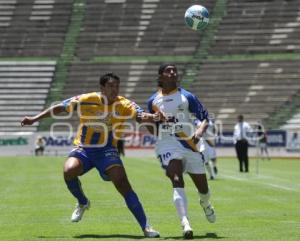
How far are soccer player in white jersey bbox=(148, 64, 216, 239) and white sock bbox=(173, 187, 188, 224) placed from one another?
127 mm

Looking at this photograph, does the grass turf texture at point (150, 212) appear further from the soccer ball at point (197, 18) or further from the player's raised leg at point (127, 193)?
the soccer ball at point (197, 18)

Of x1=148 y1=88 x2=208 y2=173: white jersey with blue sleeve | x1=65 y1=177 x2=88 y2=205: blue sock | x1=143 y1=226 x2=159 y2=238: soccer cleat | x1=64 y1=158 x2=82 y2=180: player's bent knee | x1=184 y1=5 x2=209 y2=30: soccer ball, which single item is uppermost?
x1=184 y1=5 x2=209 y2=30: soccer ball

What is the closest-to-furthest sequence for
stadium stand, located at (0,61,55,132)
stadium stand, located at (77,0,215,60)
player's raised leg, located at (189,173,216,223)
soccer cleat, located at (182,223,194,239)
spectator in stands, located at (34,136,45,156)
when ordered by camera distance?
soccer cleat, located at (182,223,194,239) < player's raised leg, located at (189,173,216,223) < spectator in stands, located at (34,136,45,156) < stadium stand, located at (0,61,55,132) < stadium stand, located at (77,0,215,60)

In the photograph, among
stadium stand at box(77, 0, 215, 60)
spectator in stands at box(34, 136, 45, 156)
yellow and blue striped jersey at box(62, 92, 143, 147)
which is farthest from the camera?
stadium stand at box(77, 0, 215, 60)

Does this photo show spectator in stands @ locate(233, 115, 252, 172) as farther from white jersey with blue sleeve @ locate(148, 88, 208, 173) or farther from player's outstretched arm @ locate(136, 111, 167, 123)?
player's outstretched arm @ locate(136, 111, 167, 123)

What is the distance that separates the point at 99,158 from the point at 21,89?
51324 millimetres

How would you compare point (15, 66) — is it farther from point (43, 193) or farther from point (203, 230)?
point (203, 230)

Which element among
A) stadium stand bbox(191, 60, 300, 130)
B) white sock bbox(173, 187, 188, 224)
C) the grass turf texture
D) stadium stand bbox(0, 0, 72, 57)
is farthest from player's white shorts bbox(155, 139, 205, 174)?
stadium stand bbox(0, 0, 72, 57)

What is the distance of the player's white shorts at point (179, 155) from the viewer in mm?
11469

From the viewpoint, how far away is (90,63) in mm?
63406

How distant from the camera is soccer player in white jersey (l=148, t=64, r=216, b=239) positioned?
11.4 m

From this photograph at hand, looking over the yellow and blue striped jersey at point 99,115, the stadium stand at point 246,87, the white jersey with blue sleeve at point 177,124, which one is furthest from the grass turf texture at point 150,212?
the stadium stand at point 246,87

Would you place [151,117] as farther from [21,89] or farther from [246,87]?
[21,89]

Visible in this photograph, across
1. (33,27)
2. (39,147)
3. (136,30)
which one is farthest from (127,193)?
(33,27)
